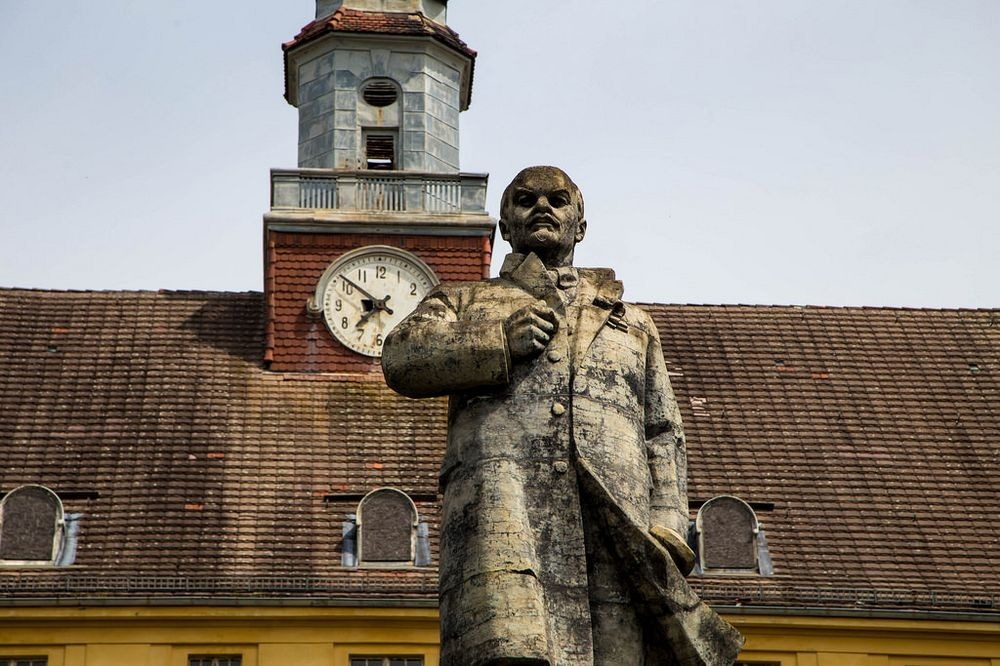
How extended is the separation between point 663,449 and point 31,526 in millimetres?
23484

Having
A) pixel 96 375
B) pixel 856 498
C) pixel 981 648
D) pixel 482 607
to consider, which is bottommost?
pixel 482 607

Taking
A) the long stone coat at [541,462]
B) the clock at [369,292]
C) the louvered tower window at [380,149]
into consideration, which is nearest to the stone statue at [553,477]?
the long stone coat at [541,462]

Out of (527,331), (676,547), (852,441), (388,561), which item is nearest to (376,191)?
(388,561)

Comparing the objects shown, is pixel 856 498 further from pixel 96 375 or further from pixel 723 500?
pixel 96 375

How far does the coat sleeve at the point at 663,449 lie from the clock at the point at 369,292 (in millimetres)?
26313

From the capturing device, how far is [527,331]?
12000 millimetres

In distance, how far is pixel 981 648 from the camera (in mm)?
35344

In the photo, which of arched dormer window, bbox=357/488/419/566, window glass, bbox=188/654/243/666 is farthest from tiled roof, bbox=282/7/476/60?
window glass, bbox=188/654/243/666

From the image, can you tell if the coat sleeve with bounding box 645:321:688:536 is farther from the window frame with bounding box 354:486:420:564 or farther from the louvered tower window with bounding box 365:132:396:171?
the louvered tower window with bounding box 365:132:396:171

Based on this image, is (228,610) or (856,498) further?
(856,498)

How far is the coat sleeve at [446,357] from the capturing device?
1190cm

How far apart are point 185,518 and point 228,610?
→ 153cm

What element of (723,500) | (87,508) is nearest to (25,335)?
(87,508)

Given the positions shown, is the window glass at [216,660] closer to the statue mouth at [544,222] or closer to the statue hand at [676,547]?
the statue mouth at [544,222]
